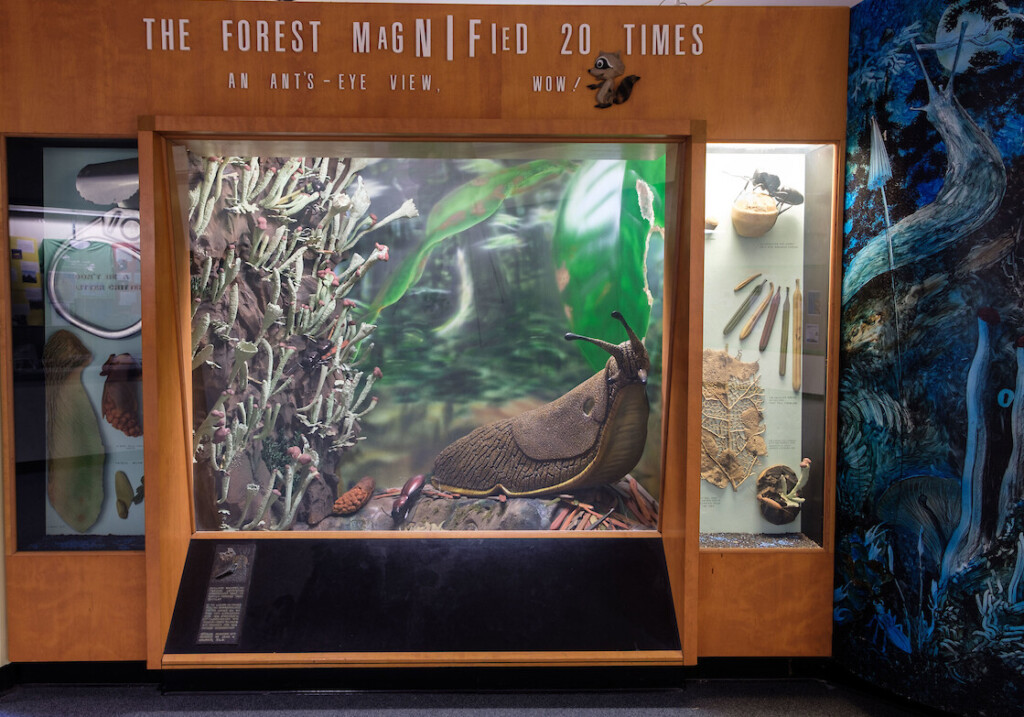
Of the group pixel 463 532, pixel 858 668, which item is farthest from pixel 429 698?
pixel 858 668

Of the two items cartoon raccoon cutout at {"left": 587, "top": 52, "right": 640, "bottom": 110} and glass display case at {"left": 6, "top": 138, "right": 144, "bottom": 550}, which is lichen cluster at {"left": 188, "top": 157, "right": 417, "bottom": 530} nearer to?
glass display case at {"left": 6, "top": 138, "right": 144, "bottom": 550}

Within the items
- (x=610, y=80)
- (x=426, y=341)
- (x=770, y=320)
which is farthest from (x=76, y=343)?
(x=770, y=320)

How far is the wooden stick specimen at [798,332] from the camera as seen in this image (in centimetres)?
250

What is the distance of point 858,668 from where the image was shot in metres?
2.45

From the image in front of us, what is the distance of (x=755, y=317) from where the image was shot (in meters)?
2.51

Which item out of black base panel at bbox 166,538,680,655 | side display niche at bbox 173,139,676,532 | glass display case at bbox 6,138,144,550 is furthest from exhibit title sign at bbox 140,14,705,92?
Answer: black base panel at bbox 166,538,680,655

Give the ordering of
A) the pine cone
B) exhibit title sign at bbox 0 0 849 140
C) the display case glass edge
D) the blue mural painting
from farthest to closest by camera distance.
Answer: the pine cone
the display case glass edge
exhibit title sign at bbox 0 0 849 140
the blue mural painting

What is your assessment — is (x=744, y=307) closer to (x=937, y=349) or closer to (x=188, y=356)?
(x=937, y=349)

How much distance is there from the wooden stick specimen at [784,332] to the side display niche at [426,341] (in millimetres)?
476

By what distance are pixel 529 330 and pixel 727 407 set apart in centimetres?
87

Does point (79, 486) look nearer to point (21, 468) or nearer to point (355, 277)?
point (21, 468)

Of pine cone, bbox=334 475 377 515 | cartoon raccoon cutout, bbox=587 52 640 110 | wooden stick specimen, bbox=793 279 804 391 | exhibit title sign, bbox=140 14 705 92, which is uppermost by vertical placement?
exhibit title sign, bbox=140 14 705 92

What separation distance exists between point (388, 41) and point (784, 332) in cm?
188

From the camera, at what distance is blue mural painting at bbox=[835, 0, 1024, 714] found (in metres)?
2.09
